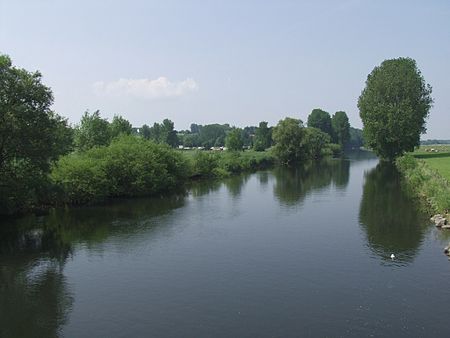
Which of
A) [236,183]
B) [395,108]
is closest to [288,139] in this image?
[395,108]

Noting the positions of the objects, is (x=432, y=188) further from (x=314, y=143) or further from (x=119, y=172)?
(x=314, y=143)

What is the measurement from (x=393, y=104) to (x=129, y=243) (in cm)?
8021

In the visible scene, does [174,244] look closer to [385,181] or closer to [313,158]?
[385,181]

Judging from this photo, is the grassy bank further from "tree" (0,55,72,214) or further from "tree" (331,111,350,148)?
"tree" (331,111,350,148)

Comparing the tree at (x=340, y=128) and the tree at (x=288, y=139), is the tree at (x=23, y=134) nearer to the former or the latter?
the tree at (x=288, y=139)

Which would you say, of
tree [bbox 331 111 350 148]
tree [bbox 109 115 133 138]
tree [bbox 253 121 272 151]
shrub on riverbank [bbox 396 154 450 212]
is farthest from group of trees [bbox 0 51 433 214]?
tree [bbox 331 111 350 148]

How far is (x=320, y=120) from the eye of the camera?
597 ft

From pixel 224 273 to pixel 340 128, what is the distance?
16923 cm

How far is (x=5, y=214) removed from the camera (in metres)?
43.2

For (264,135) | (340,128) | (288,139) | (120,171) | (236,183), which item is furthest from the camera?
(340,128)

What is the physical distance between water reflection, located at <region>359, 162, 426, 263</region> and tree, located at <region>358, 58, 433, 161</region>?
3560cm

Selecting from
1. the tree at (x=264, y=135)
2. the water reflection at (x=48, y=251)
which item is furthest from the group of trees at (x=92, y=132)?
the tree at (x=264, y=135)

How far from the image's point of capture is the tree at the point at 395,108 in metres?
94.2

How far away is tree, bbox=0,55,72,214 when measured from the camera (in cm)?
3912
